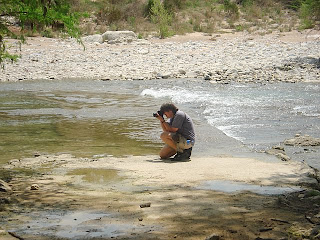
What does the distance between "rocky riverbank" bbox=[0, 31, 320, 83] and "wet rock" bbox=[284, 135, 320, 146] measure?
1075cm

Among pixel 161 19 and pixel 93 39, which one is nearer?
pixel 93 39

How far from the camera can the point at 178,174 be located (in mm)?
8570

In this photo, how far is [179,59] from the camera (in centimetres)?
2662

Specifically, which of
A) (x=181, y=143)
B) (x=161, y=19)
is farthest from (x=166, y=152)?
(x=161, y=19)

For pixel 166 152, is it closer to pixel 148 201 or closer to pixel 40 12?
pixel 40 12

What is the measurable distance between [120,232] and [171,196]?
1.49m

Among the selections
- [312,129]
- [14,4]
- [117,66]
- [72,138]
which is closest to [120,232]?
[14,4]

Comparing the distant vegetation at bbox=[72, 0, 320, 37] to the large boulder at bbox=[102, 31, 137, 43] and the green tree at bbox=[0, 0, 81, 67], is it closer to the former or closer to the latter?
the large boulder at bbox=[102, 31, 137, 43]

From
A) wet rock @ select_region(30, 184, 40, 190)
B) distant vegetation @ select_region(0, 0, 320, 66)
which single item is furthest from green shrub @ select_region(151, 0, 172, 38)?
wet rock @ select_region(30, 184, 40, 190)

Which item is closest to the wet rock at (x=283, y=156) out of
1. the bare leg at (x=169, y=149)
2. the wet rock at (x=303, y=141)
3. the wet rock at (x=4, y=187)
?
the wet rock at (x=303, y=141)

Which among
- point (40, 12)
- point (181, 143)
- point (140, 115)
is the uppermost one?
point (40, 12)

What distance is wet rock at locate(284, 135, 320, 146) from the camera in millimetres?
10656

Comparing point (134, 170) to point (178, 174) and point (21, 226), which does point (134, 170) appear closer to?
point (178, 174)

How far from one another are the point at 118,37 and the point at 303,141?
21.2m
